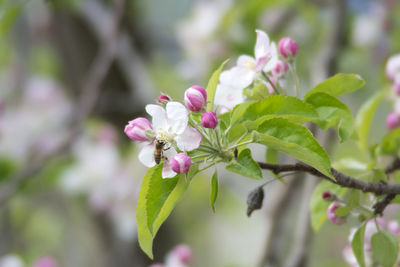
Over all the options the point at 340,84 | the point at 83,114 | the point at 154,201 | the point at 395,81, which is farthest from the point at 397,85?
the point at 83,114

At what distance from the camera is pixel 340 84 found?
1.83 ft

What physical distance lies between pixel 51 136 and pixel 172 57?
80cm

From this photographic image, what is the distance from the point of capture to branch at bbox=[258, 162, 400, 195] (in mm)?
517

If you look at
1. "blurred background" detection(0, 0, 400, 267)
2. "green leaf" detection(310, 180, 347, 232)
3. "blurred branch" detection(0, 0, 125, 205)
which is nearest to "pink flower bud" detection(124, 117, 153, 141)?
"green leaf" detection(310, 180, 347, 232)

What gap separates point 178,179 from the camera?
513 mm

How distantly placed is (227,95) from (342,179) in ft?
0.52

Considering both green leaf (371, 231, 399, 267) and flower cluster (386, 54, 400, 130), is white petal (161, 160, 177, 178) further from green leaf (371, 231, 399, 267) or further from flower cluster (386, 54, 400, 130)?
flower cluster (386, 54, 400, 130)

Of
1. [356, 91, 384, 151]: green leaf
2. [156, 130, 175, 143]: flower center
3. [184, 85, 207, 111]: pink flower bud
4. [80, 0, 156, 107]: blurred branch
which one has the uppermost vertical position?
[80, 0, 156, 107]: blurred branch

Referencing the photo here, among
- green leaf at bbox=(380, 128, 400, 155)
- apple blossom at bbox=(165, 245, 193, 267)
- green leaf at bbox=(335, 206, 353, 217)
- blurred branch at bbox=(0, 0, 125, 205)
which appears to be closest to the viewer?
green leaf at bbox=(335, 206, 353, 217)

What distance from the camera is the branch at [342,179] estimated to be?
20.4 inches

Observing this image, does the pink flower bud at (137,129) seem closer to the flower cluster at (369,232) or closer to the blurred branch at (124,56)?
the flower cluster at (369,232)

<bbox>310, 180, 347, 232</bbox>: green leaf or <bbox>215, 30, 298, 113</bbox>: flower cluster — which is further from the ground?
<bbox>215, 30, 298, 113</bbox>: flower cluster

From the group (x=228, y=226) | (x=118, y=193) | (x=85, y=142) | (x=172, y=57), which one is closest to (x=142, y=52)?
(x=172, y=57)

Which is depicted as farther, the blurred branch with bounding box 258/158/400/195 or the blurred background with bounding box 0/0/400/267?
the blurred background with bounding box 0/0/400/267
